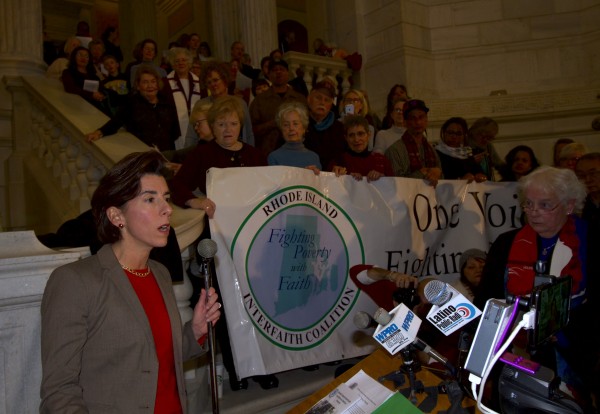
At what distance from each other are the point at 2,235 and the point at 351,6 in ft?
29.9

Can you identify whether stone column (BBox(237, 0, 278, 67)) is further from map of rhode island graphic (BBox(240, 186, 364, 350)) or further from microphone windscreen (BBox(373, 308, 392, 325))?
microphone windscreen (BBox(373, 308, 392, 325))

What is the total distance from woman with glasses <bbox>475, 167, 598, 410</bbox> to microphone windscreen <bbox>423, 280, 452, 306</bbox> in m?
1.42

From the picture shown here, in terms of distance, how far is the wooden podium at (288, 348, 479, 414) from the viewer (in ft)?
6.74

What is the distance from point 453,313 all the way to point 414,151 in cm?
367

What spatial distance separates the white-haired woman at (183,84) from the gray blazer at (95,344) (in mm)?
4019

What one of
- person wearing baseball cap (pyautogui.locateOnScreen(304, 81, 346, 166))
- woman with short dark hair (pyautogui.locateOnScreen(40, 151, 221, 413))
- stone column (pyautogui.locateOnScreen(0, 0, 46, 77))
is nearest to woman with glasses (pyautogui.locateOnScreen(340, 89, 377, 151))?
person wearing baseball cap (pyautogui.locateOnScreen(304, 81, 346, 166))

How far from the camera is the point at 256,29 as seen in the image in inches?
374

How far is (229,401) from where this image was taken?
3205 millimetres

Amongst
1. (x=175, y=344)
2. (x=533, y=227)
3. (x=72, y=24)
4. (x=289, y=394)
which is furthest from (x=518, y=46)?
(x=72, y=24)

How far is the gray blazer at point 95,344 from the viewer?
162 cm

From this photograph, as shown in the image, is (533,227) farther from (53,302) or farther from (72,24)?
(72,24)

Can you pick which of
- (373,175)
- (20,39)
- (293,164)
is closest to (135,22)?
(20,39)

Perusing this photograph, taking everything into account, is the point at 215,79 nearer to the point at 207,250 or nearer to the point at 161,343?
the point at 207,250

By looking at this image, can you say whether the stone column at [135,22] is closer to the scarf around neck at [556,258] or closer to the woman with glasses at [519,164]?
the woman with glasses at [519,164]
